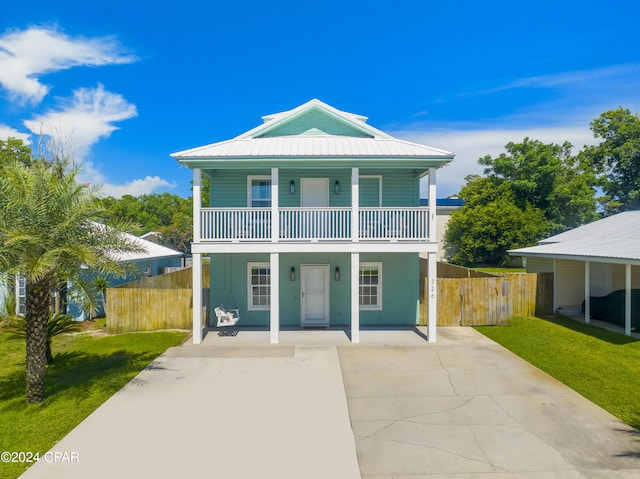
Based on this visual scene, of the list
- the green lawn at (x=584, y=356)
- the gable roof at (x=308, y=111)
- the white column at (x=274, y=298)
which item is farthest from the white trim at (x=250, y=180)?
the green lawn at (x=584, y=356)

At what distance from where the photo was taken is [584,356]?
31.7 feet

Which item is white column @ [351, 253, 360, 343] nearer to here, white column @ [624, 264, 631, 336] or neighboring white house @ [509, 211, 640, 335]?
neighboring white house @ [509, 211, 640, 335]

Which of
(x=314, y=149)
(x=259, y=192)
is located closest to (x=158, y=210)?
(x=259, y=192)

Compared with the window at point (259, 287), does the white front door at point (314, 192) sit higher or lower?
higher

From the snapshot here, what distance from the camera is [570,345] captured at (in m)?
10.7

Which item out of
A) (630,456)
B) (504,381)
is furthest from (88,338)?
(630,456)

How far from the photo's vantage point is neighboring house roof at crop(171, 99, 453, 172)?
1077cm

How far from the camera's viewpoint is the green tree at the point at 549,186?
118ft

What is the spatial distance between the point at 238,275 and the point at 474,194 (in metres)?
33.4

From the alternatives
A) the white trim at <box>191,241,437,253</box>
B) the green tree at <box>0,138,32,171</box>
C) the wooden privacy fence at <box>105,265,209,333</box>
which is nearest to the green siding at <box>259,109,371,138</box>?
the white trim at <box>191,241,437,253</box>

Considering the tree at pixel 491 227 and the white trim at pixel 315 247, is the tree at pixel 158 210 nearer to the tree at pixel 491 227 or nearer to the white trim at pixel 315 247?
the tree at pixel 491 227

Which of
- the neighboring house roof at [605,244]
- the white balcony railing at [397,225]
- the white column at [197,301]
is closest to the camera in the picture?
the white column at [197,301]

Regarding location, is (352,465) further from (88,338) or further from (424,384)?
(88,338)

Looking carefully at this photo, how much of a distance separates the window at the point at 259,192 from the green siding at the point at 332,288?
1.91 meters
